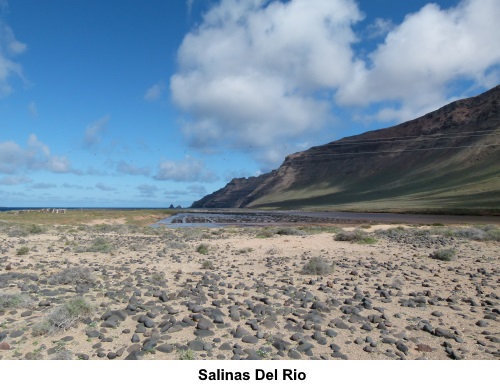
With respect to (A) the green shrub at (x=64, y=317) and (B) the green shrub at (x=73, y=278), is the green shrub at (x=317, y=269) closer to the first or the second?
(B) the green shrub at (x=73, y=278)

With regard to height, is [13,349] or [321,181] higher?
[321,181]

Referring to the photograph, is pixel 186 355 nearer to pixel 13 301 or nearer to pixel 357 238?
pixel 13 301

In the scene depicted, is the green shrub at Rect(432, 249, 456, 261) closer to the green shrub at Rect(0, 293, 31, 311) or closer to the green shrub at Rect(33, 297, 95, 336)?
the green shrub at Rect(33, 297, 95, 336)

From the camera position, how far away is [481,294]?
1003 cm

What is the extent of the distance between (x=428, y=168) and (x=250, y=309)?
155585 mm

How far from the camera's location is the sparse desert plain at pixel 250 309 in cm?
621

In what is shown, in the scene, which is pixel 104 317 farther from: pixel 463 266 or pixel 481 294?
pixel 463 266

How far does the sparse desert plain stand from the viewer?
621 cm

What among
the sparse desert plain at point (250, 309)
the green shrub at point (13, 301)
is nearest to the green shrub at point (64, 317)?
the sparse desert plain at point (250, 309)

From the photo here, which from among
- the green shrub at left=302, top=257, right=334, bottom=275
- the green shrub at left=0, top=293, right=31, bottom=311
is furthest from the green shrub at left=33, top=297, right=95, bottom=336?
the green shrub at left=302, top=257, right=334, bottom=275

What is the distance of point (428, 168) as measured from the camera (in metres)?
145

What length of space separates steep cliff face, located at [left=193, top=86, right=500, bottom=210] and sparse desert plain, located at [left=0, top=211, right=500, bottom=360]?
86.0 metres
